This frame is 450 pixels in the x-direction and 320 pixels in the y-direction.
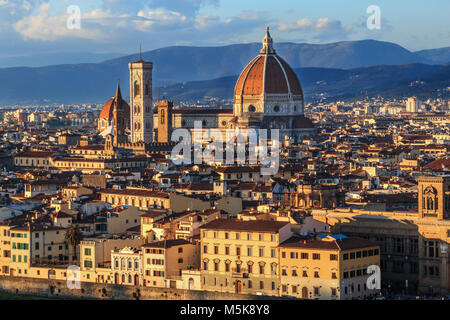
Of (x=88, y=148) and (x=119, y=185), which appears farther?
(x=88, y=148)

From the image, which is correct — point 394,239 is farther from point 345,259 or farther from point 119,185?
point 119,185

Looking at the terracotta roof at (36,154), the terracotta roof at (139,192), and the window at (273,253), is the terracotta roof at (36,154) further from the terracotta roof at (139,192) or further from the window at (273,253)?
the window at (273,253)

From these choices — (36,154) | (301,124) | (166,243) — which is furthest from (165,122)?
(166,243)

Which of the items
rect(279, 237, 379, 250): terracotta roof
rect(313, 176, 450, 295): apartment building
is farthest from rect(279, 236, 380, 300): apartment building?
rect(313, 176, 450, 295): apartment building

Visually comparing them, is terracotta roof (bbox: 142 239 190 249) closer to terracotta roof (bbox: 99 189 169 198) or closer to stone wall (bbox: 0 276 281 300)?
stone wall (bbox: 0 276 281 300)
